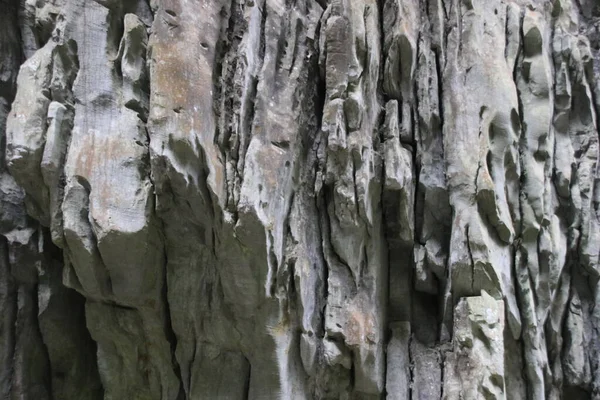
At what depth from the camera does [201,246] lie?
3887 millimetres

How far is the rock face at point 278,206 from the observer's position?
3734 mm

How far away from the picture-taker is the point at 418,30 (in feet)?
15.7

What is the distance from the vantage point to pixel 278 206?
3783mm

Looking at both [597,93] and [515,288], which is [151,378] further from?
[597,93]

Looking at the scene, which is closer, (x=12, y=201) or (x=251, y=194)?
(x=251, y=194)

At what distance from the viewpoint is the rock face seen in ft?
12.3

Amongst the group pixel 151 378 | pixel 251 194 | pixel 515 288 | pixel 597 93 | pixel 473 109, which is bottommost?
pixel 151 378

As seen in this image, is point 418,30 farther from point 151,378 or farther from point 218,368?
point 151,378

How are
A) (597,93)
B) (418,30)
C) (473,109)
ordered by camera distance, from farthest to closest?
(597,93), (418,30), (473,109)

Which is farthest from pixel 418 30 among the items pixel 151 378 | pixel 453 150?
pixel 151 378

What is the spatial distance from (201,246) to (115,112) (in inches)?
46.1

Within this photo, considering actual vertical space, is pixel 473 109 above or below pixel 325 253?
above

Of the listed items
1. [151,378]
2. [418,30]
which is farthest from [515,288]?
[151,378]

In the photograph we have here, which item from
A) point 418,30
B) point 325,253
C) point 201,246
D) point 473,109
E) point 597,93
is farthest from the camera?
point 597,93
